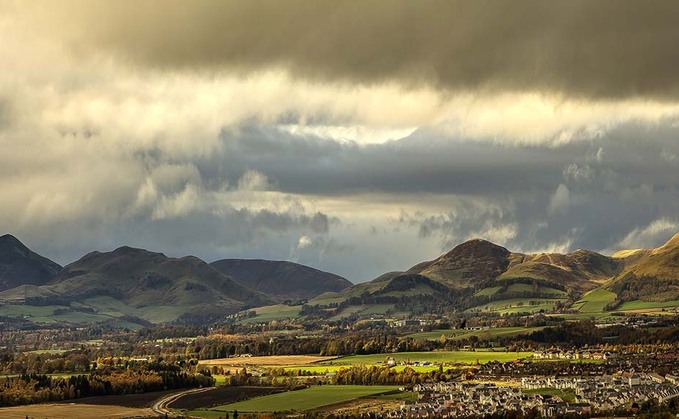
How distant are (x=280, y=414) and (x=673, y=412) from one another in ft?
219

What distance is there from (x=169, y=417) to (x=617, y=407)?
79640 mm

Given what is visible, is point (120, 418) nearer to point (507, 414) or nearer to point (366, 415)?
point (366, 415)

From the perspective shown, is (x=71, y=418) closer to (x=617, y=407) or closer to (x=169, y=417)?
(x=169, y=417)

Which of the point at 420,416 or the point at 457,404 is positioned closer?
the point at 420,416

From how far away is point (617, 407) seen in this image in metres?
195

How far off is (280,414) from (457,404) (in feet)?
105

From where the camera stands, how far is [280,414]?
197 m

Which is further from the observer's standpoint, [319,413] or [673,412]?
[319,413]

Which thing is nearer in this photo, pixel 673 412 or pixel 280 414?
pixel 673 412

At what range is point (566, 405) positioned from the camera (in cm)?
19262

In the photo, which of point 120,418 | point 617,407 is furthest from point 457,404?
point 120,418

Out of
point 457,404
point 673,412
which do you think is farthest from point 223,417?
point 673,412

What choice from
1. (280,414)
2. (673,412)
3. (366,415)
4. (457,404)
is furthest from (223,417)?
(673,412)

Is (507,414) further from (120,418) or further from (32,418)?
(32,418)
